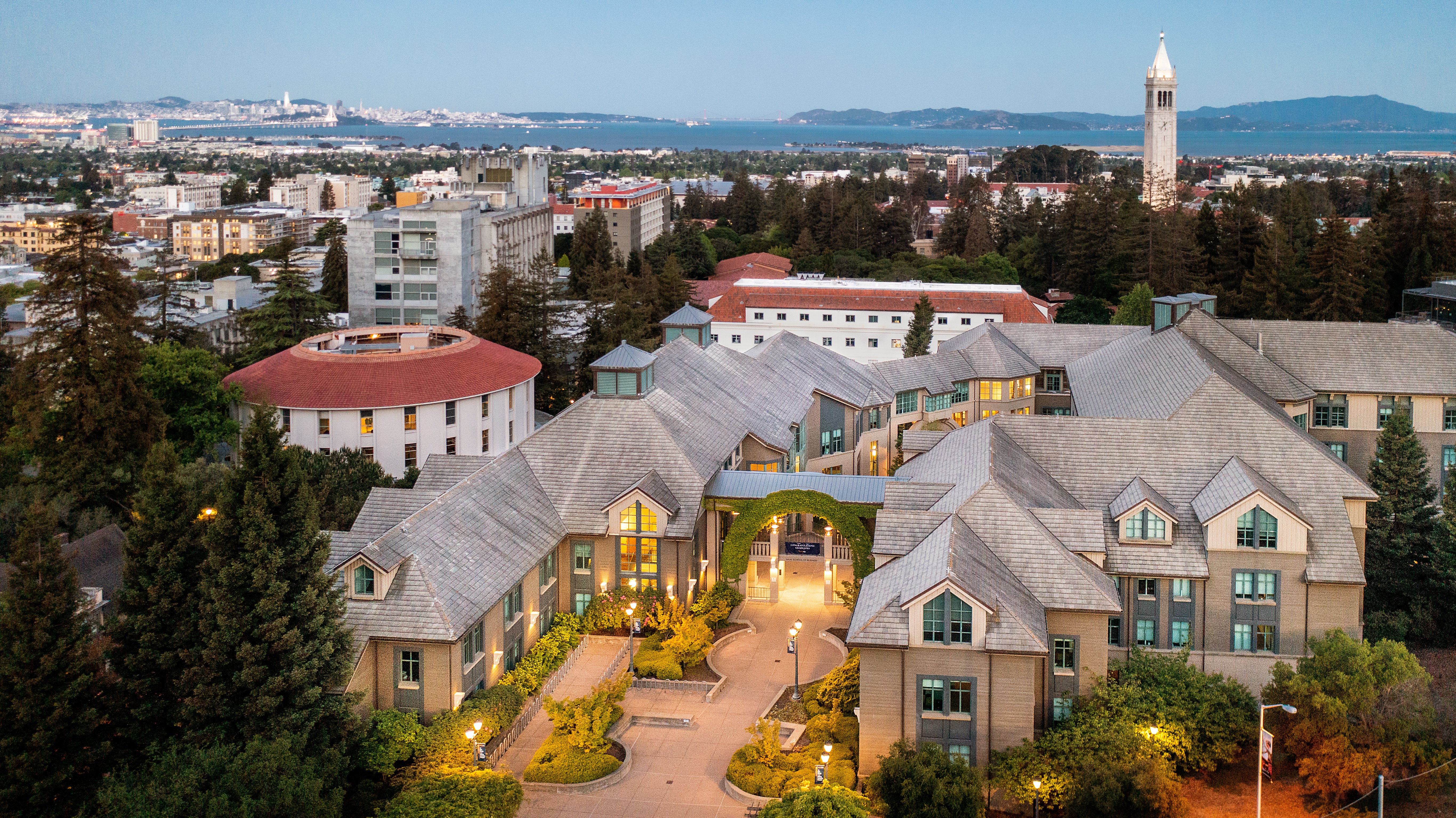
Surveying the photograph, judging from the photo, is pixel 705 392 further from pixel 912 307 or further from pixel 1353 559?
pixel 912 307

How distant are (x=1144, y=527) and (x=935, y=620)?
8835 millimetres

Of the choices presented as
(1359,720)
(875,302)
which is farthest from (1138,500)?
(875,302)

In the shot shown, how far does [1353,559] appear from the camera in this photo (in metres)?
34.9

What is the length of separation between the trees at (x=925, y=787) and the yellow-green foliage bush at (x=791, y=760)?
1.81 m

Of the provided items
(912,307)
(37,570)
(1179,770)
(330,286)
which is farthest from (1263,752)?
(330,286)

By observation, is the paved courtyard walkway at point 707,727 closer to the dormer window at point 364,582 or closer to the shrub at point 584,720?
the shrub at point 584,720

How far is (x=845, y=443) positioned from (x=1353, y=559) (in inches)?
979

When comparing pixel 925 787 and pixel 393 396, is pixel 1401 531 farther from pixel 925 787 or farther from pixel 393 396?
pixel 393 396

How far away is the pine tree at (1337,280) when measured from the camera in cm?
7112

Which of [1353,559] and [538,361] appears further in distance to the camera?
[538,361]

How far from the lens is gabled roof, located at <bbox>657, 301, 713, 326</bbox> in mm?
56938

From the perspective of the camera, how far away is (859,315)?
280ft

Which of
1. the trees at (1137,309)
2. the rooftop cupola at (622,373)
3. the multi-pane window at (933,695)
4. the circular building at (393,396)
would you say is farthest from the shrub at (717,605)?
the trees at (1137,309)

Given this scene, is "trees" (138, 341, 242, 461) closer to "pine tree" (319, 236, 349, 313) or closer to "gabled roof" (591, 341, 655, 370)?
"gabled roof" (591, 341, 655, 370)
